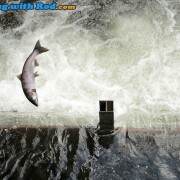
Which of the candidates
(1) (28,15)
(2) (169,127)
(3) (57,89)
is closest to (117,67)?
(3) (57,89)

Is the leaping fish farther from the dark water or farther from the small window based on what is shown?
the small window

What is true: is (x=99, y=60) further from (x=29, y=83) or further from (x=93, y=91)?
(x=29, y=83)

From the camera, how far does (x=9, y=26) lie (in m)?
9.42

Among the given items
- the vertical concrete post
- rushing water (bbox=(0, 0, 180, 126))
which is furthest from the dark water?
rushing water (bbox=(0, 0, 180, 126))

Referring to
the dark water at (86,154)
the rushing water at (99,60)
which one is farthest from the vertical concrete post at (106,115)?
the rushing water at (99,60)

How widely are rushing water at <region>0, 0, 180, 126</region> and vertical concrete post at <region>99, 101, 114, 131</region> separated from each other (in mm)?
484

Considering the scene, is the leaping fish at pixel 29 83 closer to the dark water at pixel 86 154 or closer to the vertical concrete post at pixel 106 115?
the dark water at pixel 86 154

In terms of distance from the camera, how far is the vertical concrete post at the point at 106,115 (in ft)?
A: 21.1

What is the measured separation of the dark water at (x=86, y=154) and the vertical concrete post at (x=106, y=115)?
32cm

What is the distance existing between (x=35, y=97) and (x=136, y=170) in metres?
3.53

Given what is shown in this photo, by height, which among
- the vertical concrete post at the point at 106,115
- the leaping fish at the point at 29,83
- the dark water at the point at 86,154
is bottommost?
the dark water at the point at 86,154

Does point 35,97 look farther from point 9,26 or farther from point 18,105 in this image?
point 9,26

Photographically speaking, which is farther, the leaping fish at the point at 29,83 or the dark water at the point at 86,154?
the leaping fish at the point at 29,83

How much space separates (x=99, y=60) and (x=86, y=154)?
351 cm
